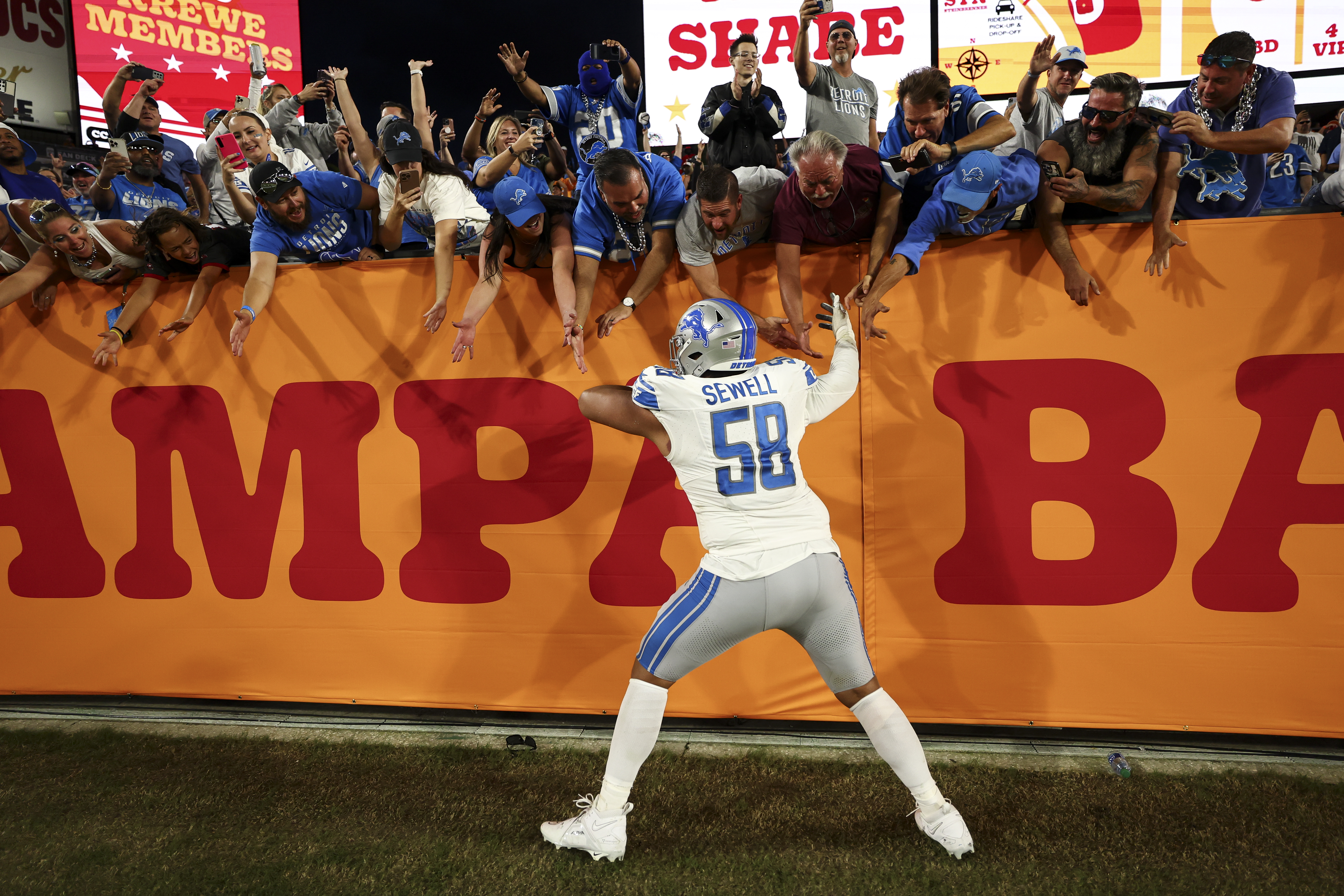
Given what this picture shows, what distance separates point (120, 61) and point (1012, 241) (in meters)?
14.9

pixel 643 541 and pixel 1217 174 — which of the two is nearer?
pixel 1217 174

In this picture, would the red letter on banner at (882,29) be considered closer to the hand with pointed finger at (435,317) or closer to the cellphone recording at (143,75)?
the cellphone recording at (143,75)

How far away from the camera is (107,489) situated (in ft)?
14.2

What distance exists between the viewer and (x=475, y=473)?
3.99 metres

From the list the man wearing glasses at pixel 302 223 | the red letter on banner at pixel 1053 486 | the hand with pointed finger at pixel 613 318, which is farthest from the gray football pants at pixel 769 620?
the man wearing glasses at pixel 302 223

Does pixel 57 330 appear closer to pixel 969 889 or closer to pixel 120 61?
pixel 969 889

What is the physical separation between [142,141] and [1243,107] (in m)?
6.94

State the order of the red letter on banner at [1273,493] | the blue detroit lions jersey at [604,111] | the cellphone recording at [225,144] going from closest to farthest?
the red letter on banner at [1273,493] → the blue detroit lions jersey at [604,111] → the cellphone recording at [225,144]

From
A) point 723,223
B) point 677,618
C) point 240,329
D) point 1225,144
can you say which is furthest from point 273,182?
point 1225,144

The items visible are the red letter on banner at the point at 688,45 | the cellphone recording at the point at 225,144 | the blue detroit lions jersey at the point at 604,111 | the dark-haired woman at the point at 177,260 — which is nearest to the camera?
the dark-haired woman at the point at 177,260

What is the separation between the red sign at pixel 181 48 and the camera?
1219cm

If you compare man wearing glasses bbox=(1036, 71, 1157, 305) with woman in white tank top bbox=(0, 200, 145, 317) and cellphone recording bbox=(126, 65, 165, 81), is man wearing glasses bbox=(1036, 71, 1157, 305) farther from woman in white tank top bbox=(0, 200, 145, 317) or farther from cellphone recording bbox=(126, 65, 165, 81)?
cellphone recording bbox=(126, 65, 165, 81)

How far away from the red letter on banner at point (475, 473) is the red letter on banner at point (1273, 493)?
3.09 meters

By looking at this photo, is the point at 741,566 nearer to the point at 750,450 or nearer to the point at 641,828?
the point at 750,450
